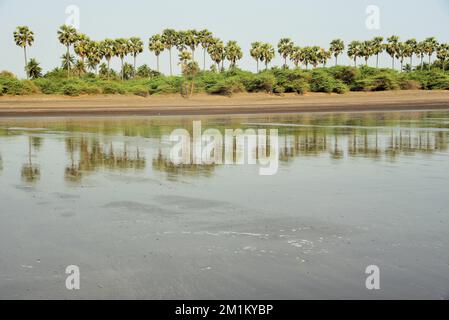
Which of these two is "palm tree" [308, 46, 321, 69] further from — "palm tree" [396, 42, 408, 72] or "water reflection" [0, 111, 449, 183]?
"water reflection" [0, 111, 449, 183]

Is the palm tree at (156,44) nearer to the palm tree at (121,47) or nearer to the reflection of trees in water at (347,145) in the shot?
the palm tree at (121,47)

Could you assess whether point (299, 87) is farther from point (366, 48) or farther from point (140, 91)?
point (366, 48)

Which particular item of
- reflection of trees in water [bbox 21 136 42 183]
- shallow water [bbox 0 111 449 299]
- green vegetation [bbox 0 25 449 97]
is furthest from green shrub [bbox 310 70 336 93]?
reflection of trees in water [bbox 21 136 42 183]

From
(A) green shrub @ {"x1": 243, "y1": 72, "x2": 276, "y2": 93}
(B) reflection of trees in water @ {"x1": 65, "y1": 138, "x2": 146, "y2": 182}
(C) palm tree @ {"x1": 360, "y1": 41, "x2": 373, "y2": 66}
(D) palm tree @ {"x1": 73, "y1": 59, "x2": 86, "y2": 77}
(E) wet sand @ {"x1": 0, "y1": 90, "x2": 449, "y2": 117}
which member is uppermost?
(C) palm tree @ {"x1": 360, "y1": 41, "x2": 373, "y2": 66}

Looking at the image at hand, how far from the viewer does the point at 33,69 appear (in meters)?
83.8

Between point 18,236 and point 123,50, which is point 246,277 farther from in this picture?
point 123,50

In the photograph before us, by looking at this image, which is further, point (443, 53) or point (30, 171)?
point (443, 53)

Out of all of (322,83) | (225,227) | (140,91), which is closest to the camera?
(225,227)

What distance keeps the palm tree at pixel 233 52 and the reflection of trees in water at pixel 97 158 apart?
262 feet

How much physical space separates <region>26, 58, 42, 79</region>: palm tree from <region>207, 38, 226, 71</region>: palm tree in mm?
29838

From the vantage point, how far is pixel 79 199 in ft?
35.0

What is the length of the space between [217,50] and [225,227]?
305 ft

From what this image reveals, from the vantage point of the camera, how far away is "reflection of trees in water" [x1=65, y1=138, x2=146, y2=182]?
14453 millimetres

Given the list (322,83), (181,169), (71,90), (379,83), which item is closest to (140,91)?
(71,90)
